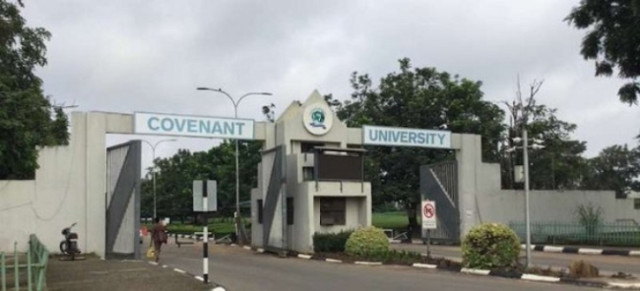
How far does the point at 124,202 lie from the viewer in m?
25.7

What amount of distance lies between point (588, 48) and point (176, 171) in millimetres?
71588

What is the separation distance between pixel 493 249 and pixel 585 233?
13852mm

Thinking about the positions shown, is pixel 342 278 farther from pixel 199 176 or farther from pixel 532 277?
pixel 199 176

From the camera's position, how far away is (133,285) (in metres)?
15.3

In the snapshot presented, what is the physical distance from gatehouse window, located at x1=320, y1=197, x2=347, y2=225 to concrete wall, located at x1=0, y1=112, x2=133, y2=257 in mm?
8863

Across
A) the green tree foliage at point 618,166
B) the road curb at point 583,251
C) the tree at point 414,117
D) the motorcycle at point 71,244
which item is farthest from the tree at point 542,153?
the green tree foliage at point 618,166

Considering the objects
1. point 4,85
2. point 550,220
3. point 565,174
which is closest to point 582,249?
point 550,220

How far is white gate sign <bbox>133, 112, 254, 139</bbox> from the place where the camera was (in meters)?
26.6

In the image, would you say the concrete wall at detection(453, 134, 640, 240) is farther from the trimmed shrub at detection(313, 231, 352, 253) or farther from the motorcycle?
the motorcycle

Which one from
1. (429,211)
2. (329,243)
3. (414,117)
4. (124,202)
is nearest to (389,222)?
(414,117)

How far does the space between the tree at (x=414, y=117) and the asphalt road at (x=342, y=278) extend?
918 inches

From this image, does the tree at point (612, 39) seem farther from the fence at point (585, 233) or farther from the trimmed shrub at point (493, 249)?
the trimmed shrub at point (493, 249)

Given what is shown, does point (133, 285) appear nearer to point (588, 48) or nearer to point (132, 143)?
point (132, 143)

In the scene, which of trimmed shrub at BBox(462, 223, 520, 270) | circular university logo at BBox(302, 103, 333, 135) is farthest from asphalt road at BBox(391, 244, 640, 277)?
circular university logo at BBox(302, 103, 333, 135)
